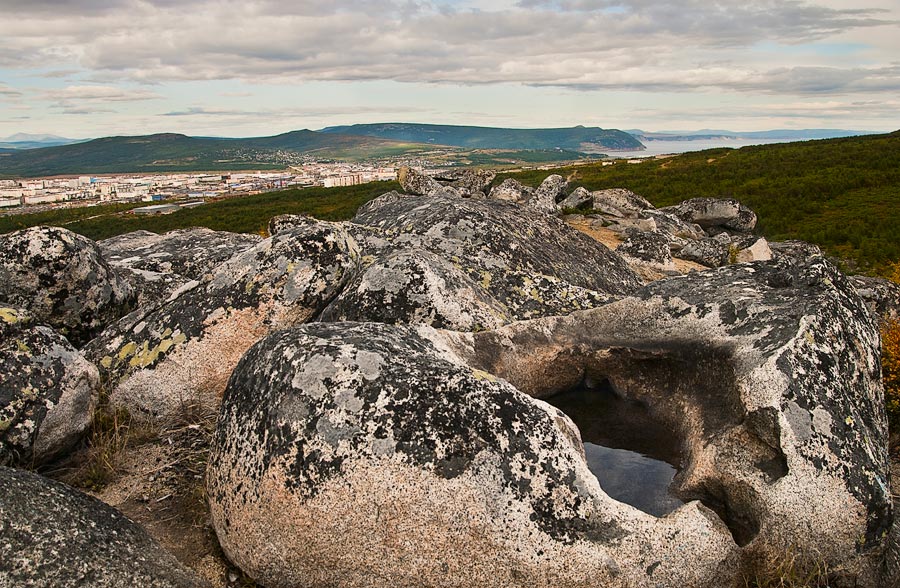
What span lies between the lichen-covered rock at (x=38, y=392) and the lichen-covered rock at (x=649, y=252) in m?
15.5

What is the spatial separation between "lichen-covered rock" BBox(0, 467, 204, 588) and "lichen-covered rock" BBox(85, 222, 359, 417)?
92.4 inches

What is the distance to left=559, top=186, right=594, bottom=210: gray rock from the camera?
33.4 meters

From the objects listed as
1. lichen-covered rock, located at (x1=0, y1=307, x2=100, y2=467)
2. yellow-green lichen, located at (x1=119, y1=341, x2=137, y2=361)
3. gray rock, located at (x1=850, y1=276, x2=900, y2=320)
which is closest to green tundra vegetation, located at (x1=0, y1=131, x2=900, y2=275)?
yellow-green lichen, located at (x1=119, y1=341, x2=137, y2=361)

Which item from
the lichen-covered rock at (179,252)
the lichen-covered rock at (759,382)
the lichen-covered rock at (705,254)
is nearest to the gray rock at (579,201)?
the lichen-covered rock at (705,254)

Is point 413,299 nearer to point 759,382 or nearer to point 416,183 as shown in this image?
point 759,382

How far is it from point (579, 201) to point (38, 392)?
100 feet

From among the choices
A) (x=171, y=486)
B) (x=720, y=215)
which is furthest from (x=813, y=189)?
(x=171, y=486)

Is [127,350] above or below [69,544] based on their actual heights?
above

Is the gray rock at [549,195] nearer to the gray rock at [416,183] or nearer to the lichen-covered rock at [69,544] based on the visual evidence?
the gray rock at [416,183]

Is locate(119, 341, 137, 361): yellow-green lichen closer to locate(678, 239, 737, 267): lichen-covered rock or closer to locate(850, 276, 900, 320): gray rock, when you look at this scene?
locate(850, 276, 900, 320): gray rock

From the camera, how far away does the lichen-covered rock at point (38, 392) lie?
548 centimetres

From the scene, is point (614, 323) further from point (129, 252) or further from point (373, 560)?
point (129, 252)

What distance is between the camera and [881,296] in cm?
1415

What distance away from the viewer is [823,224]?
39656 mm
